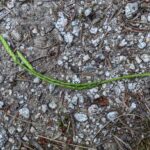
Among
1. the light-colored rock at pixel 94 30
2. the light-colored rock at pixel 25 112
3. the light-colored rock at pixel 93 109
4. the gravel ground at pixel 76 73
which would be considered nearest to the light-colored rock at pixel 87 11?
the gravel ground at pixel 76 73

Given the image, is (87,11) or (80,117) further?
(87,11)

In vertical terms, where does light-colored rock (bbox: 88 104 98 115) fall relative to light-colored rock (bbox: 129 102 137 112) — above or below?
above

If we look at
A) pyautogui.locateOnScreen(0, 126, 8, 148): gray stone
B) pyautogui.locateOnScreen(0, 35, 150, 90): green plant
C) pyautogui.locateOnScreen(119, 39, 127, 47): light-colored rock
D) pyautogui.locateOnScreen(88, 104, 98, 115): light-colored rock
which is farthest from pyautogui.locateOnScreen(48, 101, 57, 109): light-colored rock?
pyautogui.locateOnScreen(119, 39, 127, 47): light-colored rock

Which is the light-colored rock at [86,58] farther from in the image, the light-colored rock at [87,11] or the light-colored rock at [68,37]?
the light-colored rock at [87,11]

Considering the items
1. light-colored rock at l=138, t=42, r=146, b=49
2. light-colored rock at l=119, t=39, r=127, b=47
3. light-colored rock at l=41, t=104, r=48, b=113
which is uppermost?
light-colored rock at l=119, t=39, r=127, b=47

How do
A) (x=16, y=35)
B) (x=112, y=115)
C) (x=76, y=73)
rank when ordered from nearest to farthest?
(x=112, y=115)
(x=76, y=73)
(x=16, y=35)

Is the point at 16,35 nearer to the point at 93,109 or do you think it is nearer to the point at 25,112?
the point at 25,112

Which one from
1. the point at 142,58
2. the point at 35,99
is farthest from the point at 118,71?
the point at 35,99

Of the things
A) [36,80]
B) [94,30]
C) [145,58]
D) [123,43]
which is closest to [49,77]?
[36,80]

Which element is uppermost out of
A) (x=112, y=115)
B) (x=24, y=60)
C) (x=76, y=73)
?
(x=24, y=60)

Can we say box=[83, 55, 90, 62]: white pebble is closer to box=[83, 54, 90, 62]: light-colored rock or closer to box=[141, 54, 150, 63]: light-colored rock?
box=[83, 54, 90, 62]: light-colored rock
